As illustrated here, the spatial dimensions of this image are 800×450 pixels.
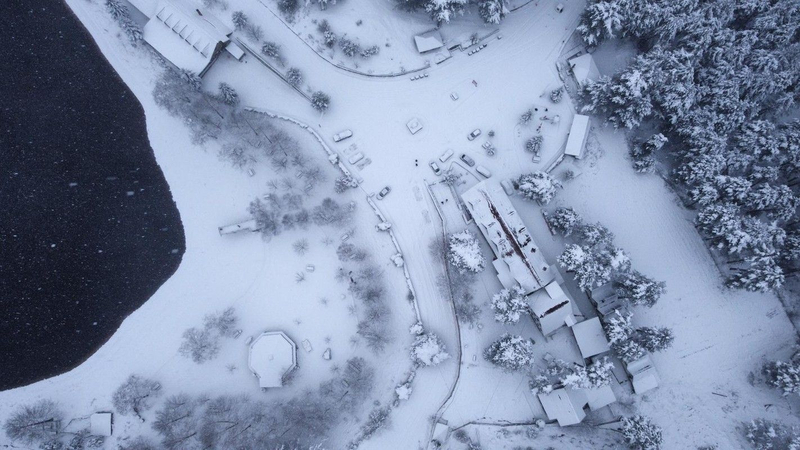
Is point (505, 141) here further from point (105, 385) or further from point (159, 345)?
point (105, 385)

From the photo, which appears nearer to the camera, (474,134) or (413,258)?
(413,258)

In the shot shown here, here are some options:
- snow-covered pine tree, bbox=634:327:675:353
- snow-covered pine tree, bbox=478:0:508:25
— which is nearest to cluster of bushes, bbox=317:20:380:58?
snow-covered pine tree, bbox=478:0:508:25

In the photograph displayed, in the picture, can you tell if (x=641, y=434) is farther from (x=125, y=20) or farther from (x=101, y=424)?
(x=125, y=20)

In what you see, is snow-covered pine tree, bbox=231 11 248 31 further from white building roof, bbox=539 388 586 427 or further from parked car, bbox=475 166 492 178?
white building roof, bbox=539 388 586 427

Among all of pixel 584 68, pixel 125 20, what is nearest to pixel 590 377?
pixel 584 68

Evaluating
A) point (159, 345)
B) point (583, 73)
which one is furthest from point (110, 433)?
point (583, 73)

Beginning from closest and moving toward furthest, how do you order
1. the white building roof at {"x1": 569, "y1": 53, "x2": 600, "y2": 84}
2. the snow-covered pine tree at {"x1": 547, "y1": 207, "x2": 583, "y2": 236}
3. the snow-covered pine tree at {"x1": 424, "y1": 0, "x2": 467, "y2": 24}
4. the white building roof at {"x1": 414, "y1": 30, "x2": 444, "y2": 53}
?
the snow-covered pine tree at {"x1": 547, "y1": 207, "x2": 583, "y2": 236}
the snow-covered pine tree at {"x1": 424, "y1": 0, "x2": 467, "y2": 24}
the white building roof at {"x1": 569, "y1": 53, "x2": 600, "y2": 84}
the white building roof at {"x1": 414, "y1": 30, "x2": 444, "y2": 53}

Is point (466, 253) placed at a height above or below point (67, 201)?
below

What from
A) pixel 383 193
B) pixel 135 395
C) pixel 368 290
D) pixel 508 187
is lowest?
pixel 368 290
